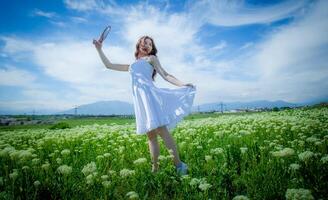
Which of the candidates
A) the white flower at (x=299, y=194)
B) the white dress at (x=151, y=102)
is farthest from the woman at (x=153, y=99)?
the white flower at (x=299, y=194)

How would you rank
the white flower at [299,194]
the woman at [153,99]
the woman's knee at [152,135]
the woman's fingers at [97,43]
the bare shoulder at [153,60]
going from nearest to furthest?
the white flower at [299,194] < the woman at [153,99] < the woman's knee at [152,135] < the bare shoulder at [153,60] < the woman's fingers at [97,43]

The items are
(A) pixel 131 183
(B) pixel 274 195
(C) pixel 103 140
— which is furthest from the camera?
(C) pixel 103 140

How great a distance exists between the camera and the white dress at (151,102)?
5570 mm

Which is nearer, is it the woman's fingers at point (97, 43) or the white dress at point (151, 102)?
the white dress at point (151, 102)

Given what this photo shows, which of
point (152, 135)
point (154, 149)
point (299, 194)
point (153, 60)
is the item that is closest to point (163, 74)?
point (153, 60)

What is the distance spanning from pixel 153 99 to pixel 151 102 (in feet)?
0.28

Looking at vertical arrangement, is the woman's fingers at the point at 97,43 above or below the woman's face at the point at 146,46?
above

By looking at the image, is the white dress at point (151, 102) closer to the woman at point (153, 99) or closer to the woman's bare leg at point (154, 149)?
the woman at point (153, 99)

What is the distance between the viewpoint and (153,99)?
18.7 feet

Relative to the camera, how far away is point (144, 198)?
3713 millimetres

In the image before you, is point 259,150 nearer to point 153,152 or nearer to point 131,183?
point 153,152

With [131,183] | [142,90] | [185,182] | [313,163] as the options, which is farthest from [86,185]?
[313,163]

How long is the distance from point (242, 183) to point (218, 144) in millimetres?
3253

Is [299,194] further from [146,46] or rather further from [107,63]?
[107,63]
